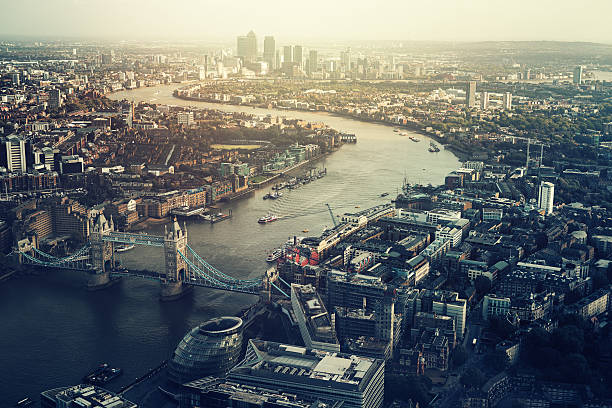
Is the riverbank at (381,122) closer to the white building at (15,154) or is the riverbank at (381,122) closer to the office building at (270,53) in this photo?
the office building at (270,53)

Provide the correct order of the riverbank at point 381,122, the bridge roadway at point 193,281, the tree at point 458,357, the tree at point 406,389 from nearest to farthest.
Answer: the tree at point 406,389 → the tree at point 458,357 → the bridge roadway at point 193,281 → the riverbank at point 381,122

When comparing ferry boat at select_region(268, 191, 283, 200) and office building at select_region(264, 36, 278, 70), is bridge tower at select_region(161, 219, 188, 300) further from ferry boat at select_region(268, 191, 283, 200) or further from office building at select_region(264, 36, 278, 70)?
office building at select_region(264, 36, 278, 70)

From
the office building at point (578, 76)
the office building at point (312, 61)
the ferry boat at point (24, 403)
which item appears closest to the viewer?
the ferry boat at point (24, 403)

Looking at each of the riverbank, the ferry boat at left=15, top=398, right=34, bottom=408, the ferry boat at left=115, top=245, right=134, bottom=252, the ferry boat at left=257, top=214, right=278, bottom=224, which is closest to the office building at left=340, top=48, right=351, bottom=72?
the riverbank

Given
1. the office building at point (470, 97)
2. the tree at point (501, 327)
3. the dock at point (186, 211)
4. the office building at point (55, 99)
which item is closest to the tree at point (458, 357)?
the tree at point (501, 327)

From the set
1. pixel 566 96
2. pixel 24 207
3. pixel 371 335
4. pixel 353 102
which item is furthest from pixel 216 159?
pixel 566 96

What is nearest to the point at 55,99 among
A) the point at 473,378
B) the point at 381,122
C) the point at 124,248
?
the point at 124,248

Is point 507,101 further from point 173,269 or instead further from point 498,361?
point 498,361

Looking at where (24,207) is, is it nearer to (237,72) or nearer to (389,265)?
(389,265)
